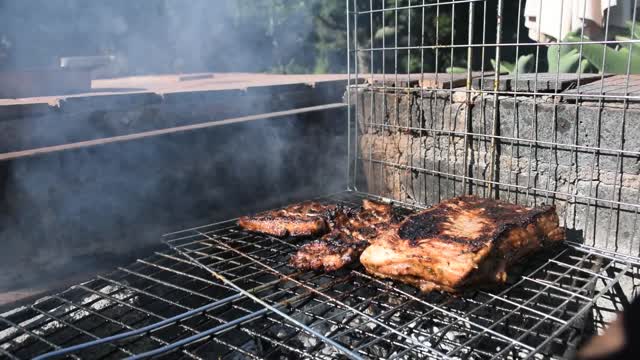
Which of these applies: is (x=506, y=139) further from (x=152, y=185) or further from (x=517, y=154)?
(x=152, y=185)

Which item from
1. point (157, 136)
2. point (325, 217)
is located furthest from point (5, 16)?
point (325, 217)

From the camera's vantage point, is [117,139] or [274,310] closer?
[274,310]

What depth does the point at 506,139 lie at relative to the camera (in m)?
3.71

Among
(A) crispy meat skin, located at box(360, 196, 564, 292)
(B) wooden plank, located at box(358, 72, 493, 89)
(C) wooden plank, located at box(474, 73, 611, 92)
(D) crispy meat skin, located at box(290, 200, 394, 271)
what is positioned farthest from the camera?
(B) wooden plank, located at box(358, 72, 493, 89)

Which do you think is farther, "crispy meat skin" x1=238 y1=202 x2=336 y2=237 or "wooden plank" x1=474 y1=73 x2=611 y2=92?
"crispy meat skin" x1=238 y1=202 x2=336 y2=237

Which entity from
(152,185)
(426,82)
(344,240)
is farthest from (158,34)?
(344,240)

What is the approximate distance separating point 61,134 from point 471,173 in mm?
3227

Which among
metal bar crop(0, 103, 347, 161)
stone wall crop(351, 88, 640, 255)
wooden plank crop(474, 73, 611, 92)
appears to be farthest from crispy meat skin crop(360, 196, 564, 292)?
metal bar crop(0, 103, 347, 161)

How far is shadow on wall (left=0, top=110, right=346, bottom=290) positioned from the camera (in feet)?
11.1

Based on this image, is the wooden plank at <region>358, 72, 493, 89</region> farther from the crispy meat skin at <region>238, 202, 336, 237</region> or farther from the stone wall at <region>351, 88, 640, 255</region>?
the crispy meat skin at <region>238, 202, 336, 237</region>

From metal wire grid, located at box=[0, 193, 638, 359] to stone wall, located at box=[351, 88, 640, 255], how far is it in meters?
0.34

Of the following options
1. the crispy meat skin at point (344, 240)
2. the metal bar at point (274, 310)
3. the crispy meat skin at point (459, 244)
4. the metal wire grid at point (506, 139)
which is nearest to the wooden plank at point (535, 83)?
the metal wire grid at point (506, 139)

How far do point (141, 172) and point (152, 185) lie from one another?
15cm

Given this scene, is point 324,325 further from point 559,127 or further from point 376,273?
point 559,127
